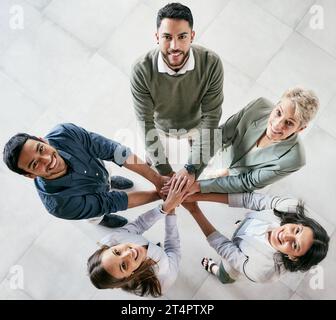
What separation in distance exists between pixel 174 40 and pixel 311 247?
4.27ft

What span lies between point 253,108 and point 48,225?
1.74 metres

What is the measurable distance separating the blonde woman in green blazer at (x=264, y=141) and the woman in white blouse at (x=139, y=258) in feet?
0.81

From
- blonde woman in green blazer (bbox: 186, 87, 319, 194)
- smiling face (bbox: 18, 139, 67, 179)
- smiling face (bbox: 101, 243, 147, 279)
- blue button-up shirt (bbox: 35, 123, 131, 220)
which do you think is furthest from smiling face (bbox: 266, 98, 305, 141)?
smiling face (bbox: 18, 139, 67, 179)

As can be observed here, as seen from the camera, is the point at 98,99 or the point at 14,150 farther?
the point at 98,99

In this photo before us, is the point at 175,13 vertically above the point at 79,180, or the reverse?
the point at 175,13

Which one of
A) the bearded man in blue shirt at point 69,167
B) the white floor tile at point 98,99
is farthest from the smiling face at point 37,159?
the white floor tile at point 98,99

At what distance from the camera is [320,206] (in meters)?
2.96

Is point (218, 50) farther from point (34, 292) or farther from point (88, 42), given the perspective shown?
point (34, 292)

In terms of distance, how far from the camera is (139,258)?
2.14 meters

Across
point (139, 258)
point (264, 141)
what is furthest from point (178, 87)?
point (139, 258)

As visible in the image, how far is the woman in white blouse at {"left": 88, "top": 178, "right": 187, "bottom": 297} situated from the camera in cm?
207

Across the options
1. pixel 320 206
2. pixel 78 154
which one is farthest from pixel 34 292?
pixel 320 206

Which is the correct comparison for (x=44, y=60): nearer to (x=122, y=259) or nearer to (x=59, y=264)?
(x=59, y=264)

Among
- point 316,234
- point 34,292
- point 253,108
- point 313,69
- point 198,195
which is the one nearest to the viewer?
point 316,234
